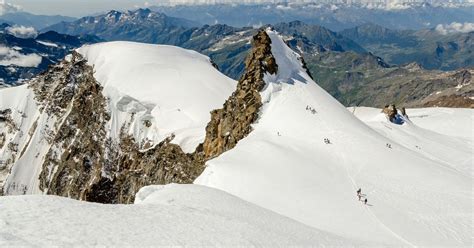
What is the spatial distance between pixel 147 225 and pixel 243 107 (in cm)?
4860

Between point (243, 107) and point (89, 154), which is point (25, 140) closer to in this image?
point (89, 154)

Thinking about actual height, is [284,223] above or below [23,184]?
above

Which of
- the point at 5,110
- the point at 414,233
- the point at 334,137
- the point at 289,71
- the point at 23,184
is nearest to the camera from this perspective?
the point at 414,233

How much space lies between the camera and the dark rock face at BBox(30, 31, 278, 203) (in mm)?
70438

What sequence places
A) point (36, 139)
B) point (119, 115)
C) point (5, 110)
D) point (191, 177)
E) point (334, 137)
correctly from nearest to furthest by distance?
point (334, 137), point (191, 177), point (119, 115), point (36, 139), point (5, 110)

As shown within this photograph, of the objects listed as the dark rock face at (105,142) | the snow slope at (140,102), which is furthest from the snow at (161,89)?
the dark rock face at (105,142)

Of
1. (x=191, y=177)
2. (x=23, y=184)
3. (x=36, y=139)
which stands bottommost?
(x=23, y=184)

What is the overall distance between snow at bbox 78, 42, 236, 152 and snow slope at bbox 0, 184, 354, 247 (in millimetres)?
53345

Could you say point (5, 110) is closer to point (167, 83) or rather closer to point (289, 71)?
point (167, 83)

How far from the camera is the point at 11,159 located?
17625 centimetres

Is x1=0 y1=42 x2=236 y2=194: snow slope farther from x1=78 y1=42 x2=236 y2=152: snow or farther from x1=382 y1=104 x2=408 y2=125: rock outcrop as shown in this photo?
x1=382 y1=104 x2=408 y2=125: rock outcrop

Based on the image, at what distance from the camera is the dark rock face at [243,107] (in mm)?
65819

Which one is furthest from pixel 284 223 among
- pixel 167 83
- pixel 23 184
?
pixel 23 184

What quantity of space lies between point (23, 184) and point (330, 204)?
6039 inches
